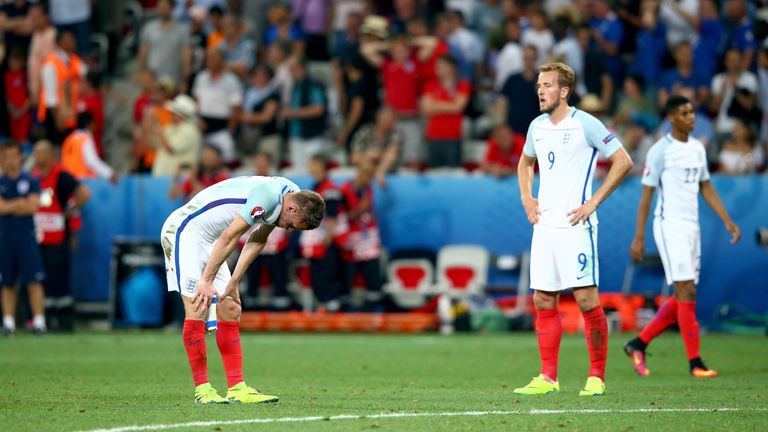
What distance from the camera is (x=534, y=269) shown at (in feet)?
34.4

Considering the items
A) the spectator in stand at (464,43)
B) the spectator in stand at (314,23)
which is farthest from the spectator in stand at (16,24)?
the spectator in stand at (464,43)

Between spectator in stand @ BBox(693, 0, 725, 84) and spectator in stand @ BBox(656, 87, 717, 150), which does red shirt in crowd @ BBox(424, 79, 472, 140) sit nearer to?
spectator in stand @ BBox(656, 87, 717, 150)

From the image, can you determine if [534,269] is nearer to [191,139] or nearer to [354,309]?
[354,309]

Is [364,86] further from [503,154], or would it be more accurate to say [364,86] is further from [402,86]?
[503,154]

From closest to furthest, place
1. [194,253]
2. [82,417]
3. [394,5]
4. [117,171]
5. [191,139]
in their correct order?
[82,417]
[194,253]
[191,139]
[117,171]
[394,5]

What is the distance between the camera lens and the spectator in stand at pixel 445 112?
20.6 m

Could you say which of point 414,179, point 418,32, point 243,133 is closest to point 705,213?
point 414,179

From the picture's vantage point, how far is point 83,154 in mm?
21109

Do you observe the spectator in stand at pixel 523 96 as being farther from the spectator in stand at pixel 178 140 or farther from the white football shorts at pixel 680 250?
the white football shorts at pixel 680 250

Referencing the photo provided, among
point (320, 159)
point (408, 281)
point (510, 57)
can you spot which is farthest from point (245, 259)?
point (510, 57)

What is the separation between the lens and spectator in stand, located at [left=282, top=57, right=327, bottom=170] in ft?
70.4

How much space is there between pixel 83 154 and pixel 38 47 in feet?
8.67

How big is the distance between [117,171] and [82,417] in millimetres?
14204

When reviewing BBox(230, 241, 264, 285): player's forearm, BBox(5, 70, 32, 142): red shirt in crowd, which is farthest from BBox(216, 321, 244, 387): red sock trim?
BBox(5, 70, 32, 142): red shirt in crowd
